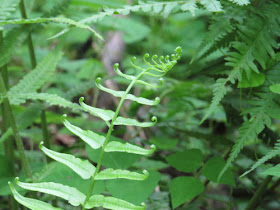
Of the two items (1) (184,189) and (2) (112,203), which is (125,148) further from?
(1) (184,189)

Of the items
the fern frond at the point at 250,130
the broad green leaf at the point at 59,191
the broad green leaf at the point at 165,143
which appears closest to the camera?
the broad green leaf at the point at 59,191

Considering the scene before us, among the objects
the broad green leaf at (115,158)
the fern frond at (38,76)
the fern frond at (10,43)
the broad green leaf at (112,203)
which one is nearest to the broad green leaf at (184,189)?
the broad green leaf at (115,158)

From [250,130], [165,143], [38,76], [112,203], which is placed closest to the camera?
[112,203]

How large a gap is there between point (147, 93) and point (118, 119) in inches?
30.5

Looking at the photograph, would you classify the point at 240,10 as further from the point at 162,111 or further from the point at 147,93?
the point at 162,111

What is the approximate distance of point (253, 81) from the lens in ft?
3.55

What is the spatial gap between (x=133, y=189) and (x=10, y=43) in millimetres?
810

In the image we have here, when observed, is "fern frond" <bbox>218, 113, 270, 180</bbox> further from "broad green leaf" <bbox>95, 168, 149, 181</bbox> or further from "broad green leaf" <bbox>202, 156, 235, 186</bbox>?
"broad green leaf" <bbox>95, 168, 149, 181</bbox>

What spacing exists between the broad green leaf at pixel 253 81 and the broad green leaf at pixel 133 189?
0.42 metres

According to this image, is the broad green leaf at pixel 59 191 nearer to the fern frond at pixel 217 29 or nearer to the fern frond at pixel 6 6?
the fern frond at pixel 217 29

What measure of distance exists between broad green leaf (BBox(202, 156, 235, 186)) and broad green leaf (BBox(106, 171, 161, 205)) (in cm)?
20

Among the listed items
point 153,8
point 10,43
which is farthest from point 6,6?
point 153,8

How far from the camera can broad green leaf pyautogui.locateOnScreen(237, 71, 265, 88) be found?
1072 mm

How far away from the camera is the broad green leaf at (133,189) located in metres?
0.99
